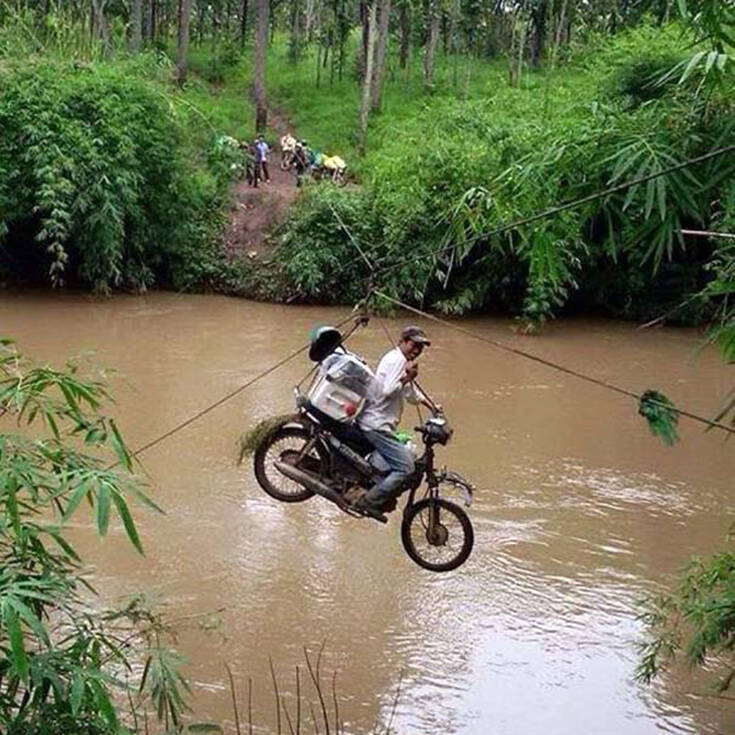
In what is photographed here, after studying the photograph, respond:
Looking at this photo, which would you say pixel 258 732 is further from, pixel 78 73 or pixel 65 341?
pixel 78 73

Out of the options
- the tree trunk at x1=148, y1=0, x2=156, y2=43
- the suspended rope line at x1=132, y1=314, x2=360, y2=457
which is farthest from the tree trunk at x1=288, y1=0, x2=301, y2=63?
the suspended rope line at x1=132, y1=314, x2=360, y2=457

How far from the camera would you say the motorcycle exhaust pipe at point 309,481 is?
6.41 metres

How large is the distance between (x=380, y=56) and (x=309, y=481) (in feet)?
68.9

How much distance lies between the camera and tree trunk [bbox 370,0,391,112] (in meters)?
24.9

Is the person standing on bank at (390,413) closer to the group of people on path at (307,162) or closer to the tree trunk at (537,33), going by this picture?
the group of people on path at (307,162)

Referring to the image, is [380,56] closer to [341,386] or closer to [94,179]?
[94,179]

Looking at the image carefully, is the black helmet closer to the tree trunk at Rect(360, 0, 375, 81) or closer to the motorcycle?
the motorcycle

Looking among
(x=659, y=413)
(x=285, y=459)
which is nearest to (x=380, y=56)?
(x=285, y=459)

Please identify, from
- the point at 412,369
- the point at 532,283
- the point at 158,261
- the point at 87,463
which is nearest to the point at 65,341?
the point at 158,261

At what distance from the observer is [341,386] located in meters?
6.08

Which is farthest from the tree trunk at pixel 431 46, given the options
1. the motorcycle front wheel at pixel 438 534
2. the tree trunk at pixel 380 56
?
the motorcycle front wheel at pixel 438 534

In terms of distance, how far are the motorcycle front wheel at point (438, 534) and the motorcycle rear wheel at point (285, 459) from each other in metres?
0.63

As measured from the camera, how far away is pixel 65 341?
49.4 feet

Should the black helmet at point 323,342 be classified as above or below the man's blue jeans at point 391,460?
above
